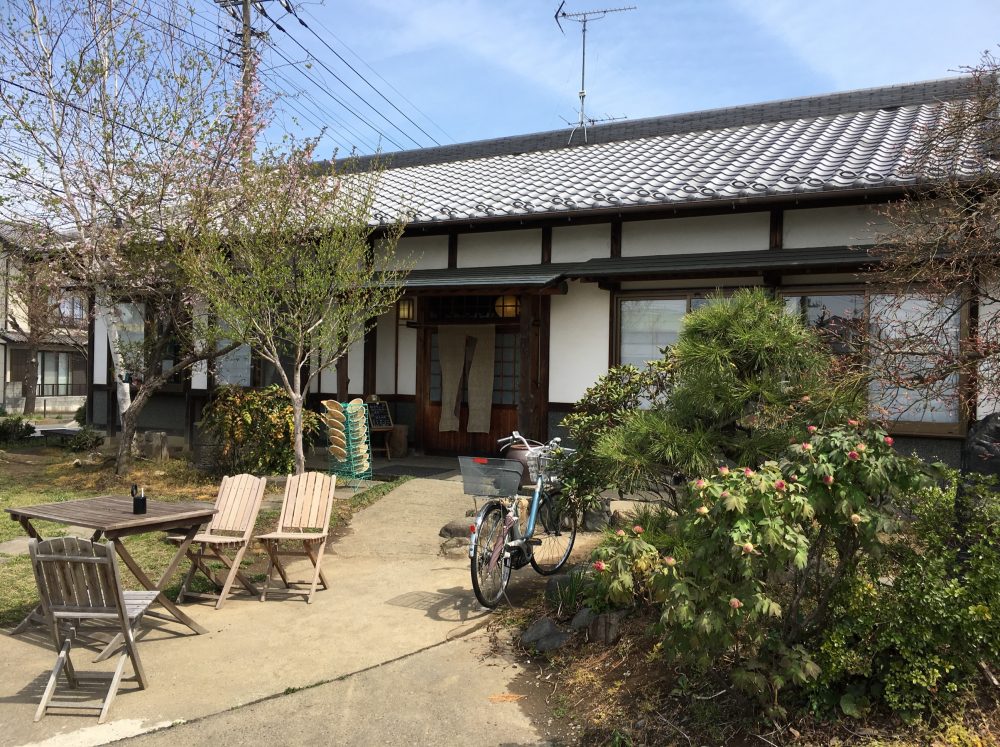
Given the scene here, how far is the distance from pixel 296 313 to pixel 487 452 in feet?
14.7

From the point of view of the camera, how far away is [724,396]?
4215mm

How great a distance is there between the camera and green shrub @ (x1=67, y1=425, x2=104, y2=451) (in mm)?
13766

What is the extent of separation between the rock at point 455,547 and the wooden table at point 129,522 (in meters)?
2.25

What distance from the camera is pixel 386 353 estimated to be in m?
11.8

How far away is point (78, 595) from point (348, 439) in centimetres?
532

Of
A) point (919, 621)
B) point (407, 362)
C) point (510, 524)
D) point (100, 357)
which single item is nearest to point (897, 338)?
point (919, 621)

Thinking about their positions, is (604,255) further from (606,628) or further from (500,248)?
(606,628)

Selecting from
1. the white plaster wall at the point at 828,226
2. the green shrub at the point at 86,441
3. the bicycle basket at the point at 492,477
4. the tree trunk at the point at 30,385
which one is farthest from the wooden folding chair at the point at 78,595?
the tree trunk at the point at 30,385

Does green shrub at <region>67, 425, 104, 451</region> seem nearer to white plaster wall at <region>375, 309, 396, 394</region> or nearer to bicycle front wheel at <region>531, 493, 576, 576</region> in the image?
white plaster wall at <region>375, 309, 396, 394</region>

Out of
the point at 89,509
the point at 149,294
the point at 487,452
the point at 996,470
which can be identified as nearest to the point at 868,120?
the point at 487,452

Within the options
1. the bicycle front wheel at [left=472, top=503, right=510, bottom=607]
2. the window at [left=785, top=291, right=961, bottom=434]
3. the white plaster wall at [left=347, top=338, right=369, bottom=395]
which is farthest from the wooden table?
the white plaster wall at [left=347, top=338, right=369, bottom=395]

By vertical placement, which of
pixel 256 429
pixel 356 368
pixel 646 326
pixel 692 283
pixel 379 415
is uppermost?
pixel 692 283

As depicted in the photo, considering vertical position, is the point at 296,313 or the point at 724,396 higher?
the point at 296,313

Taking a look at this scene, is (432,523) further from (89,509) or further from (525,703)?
(525,703)
